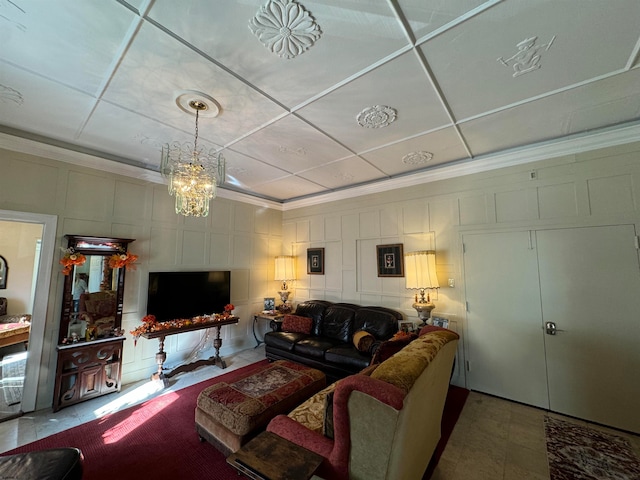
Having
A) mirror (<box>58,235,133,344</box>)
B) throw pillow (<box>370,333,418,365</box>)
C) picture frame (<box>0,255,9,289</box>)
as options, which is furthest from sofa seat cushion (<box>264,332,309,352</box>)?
picture frame (<box>0,255,9,289</box>)

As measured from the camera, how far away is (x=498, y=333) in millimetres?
3254

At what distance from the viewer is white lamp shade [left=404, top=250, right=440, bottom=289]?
346cm

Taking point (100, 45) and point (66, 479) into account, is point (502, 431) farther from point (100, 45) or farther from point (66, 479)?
point (100, 45)

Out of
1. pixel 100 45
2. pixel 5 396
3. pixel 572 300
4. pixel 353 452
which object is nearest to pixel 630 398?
pixel 572 300

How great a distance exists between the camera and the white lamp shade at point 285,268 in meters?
5.29

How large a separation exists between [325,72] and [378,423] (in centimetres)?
234

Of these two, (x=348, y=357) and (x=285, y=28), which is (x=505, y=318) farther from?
(x=285, y=28)

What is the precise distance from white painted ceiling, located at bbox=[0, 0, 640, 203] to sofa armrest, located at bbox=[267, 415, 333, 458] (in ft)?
8.32

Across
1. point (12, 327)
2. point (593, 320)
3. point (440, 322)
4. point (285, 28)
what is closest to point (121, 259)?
point (12, 327)

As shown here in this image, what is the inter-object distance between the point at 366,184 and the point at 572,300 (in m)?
3.10

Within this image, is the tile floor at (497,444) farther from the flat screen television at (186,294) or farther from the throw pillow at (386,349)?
the flat screen television at (186,294)

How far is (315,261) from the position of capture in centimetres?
521

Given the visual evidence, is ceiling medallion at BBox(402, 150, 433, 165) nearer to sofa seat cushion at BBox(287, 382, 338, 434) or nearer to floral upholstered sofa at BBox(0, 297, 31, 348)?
sofa seat cushion at BBox(287, 382, 338, 434)

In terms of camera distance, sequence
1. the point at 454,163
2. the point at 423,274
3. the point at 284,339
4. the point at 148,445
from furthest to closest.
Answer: the point at 284,339, the point at 454,163, the point at 423,274, the point at 148,445
